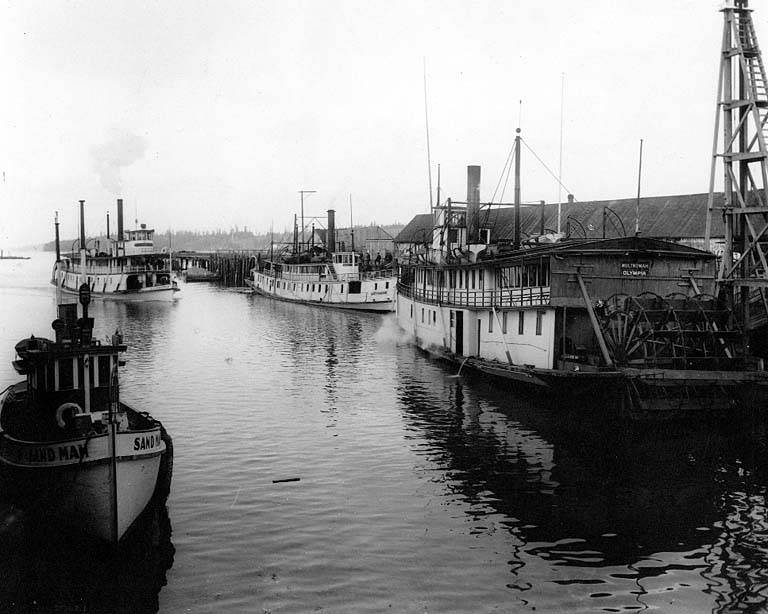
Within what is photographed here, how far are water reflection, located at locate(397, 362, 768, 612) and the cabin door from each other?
31.4 ft

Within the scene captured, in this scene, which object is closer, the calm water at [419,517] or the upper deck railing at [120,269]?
the calm water at [419,517]

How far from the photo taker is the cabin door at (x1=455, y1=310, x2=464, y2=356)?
41188 millimetres

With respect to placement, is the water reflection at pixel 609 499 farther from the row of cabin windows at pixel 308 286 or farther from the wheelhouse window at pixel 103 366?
the row of cabin windows at pixel 308 286

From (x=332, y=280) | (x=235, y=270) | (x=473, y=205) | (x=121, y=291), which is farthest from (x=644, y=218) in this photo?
(x=235, y=270)

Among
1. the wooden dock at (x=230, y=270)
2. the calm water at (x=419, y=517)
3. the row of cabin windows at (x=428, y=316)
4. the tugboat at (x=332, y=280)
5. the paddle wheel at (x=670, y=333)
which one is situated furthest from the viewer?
the wooden dock at (x=230, y=270)

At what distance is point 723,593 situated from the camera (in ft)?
47.8

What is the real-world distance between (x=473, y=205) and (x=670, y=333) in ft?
75.6

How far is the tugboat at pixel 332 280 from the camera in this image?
80.2 meters

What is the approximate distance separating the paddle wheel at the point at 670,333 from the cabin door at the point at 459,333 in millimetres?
10833

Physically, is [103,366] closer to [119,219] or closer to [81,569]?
[81,569]

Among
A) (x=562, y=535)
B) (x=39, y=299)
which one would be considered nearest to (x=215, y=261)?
(x=39, y=299)

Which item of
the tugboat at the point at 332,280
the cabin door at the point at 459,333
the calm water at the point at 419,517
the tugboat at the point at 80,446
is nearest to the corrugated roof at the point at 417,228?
the tugboat at the point at 332,280

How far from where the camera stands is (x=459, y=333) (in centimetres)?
4159

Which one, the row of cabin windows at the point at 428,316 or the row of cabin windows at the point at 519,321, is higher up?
the row of cabin windows at the point at 519,321
